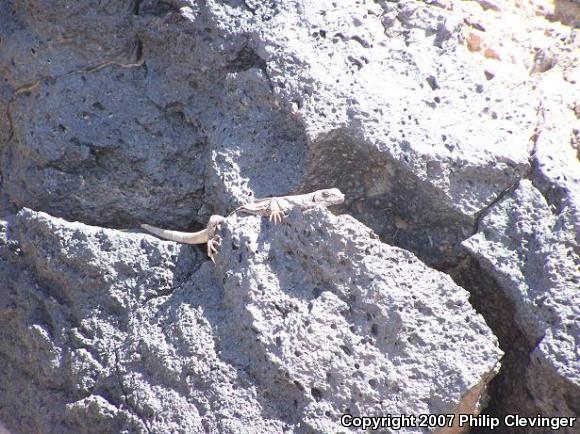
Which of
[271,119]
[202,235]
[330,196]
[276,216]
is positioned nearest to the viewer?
[276,216]

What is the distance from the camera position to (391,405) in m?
3.71

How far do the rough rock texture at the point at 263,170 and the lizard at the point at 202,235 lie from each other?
125 mm

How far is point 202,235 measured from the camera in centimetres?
445

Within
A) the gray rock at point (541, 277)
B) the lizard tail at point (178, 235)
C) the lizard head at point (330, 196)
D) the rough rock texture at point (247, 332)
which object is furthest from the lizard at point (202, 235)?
the gray rock at point (541, 277)

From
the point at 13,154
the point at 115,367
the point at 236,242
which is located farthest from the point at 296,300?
the point at 13,154

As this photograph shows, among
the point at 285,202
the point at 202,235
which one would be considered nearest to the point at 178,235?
the point at 202,235

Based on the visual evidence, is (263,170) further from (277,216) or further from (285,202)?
(277,216)

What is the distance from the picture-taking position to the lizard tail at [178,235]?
14.7ft

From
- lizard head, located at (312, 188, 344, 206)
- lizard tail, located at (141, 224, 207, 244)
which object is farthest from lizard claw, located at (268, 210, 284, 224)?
lizard tail, located at (141, 224, 207, 244)

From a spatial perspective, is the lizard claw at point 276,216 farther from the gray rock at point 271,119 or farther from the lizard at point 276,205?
the gray rock at point 271,119

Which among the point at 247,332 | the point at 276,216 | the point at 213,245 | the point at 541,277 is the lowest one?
the point at 247,332

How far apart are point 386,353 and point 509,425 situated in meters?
0.95

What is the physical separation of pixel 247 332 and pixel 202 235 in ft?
2.53

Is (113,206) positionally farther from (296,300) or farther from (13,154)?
(296,300)
